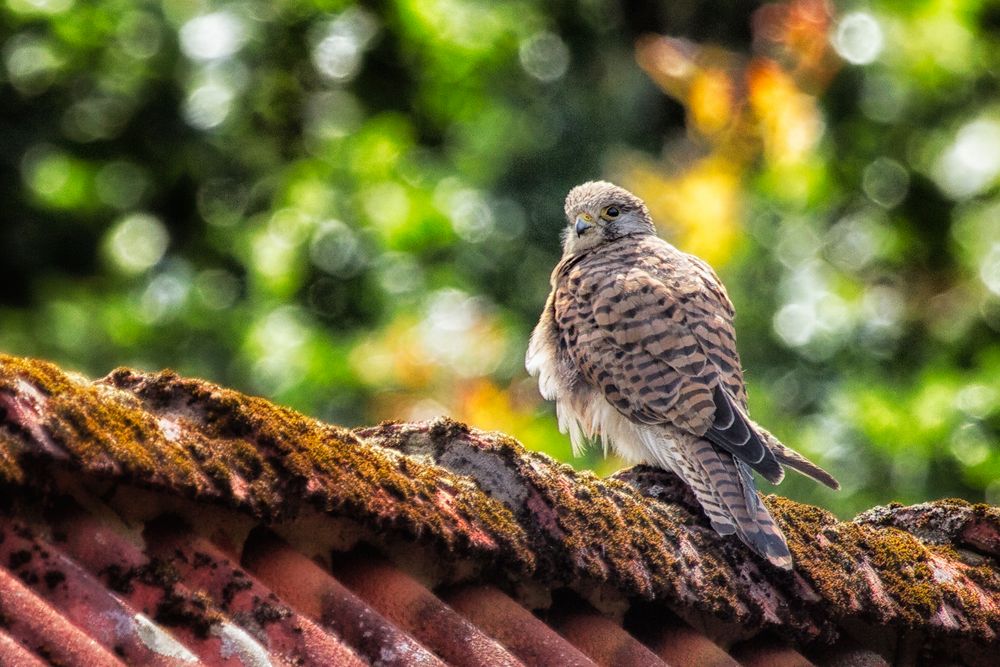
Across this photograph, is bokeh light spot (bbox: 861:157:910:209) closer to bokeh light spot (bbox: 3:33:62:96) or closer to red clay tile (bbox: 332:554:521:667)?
bokeh light spot (bbox: 3:33:62:96)

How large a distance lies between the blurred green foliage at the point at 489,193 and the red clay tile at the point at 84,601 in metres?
6.29

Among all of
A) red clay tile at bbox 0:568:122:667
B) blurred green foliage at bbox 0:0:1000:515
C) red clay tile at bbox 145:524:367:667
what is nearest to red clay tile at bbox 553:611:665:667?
red clay tile at bbox 145:524:367:667

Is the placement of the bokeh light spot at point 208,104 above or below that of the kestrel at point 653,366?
above

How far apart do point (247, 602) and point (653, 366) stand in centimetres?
285

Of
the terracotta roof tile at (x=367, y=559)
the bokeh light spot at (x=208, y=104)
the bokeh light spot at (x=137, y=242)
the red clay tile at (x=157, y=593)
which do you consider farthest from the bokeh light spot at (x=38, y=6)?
the red clay tile at (x=157, y=593)

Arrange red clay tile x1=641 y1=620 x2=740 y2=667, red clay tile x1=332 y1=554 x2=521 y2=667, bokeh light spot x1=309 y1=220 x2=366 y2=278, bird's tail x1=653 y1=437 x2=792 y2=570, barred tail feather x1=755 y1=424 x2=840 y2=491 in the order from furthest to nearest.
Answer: bokeh light spot x1=309 y1=220 x2=366 y2=278
barred tail feather x1=755 y1=424 x2=840 y2=491
bird's tail x1=653 y1=437 x2=792 y2=570
red clay tile x1=641 y1=620 x2=740 y2=667
red clay tile x1=332 y1=554 x2=521 y2=667

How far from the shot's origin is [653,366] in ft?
16.4

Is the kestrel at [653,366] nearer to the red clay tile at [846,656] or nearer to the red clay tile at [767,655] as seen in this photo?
the red clay tile at [846,656]

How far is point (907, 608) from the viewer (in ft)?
10.9

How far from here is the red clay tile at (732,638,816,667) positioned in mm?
3172

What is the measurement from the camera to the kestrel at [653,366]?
4.50 metres

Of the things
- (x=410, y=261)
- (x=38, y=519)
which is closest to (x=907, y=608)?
(x=38, y=519)

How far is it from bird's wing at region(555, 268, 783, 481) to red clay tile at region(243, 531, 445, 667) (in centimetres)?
232

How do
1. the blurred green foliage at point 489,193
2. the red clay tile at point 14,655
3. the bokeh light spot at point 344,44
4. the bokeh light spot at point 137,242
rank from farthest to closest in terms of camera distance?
the bokeh light spot at point 137,242
the bokeh light spot at point 344,44
the blurred green foliage at point 489,193
the red clay tile at point 14,655
